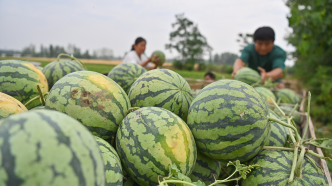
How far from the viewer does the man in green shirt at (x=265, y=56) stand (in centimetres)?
490

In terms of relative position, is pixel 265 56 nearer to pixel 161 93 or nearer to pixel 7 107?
pixel 161 93

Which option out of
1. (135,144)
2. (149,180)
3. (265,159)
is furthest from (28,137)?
(265,159)

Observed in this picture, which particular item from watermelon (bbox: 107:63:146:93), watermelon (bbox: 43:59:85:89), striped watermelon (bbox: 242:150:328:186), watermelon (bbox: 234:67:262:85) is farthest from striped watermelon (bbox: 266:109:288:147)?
watermelon (bbox: 234:67:262:85)

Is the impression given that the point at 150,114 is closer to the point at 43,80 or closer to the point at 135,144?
the point at 135,144

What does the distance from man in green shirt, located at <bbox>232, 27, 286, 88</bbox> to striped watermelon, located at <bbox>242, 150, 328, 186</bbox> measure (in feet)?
10.5

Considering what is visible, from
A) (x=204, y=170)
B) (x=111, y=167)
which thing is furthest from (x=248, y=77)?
(x=111, y=167)

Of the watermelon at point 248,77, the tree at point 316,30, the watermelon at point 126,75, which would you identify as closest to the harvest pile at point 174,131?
the watermelon at point 126,75

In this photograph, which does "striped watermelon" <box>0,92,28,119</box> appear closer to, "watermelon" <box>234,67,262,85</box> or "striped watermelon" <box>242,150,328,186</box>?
"striped watermelon" <box>242,150,328,186</box>

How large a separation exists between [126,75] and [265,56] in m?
A: 4.27

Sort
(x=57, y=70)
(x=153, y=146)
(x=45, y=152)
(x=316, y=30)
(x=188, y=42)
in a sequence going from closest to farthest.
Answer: (x=45, y=152) < (x=153, y=146) < (x=57, y=70) < (x=316, y=30) < (x=188, y=42)

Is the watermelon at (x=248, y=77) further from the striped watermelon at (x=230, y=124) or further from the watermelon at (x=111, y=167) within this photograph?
the watermelon at (x=111, y=167)

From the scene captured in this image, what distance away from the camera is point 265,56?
5.54 meters

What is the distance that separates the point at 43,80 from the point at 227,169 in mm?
1887

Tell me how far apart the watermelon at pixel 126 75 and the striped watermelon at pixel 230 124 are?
1175mm
